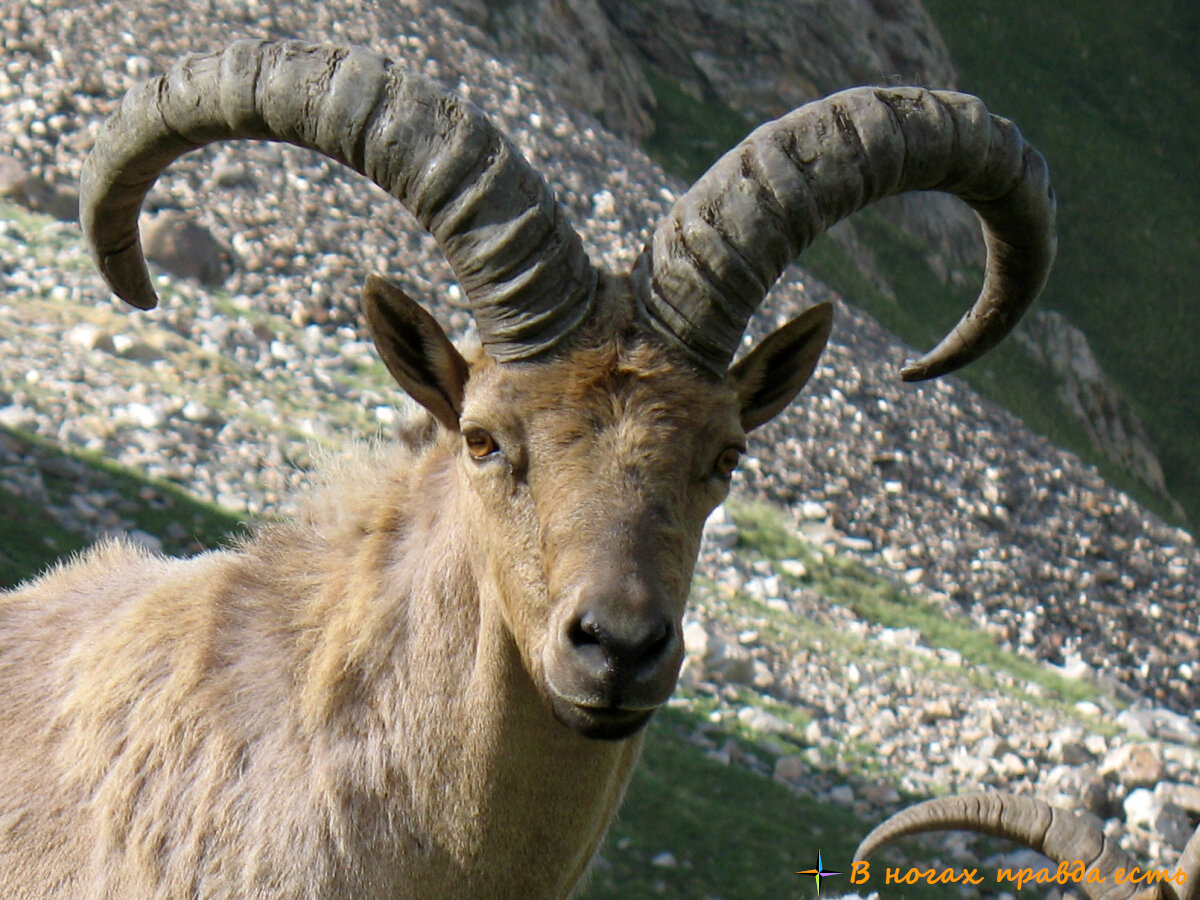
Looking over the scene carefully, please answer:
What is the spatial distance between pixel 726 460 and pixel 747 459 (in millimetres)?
18304

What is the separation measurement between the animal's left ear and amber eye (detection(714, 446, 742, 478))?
36 cm

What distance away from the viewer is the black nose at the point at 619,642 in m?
4.68

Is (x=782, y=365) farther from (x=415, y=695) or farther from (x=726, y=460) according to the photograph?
(x=415, y=695)

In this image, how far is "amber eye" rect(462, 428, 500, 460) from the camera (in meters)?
5.41

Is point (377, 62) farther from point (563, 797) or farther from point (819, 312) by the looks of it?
point (563, 797)

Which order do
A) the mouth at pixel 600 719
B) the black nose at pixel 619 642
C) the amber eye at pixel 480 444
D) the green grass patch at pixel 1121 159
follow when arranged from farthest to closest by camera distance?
1. the green grass patch at pixel 1121 159
2. the amber eye at pixel 480 444
3. the mouth at pixel 600 719
4. the black nose at pixel 619 642

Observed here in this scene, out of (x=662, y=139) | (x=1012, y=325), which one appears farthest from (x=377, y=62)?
(x=662, y=139)

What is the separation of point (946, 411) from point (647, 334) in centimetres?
2615

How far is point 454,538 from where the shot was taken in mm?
5633

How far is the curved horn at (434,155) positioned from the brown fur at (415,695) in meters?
0.22

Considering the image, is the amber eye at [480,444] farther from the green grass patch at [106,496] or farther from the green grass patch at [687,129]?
the green grass patch at [687,129]

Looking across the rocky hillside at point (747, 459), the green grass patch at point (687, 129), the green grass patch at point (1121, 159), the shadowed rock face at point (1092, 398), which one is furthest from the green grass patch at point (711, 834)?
the green grass patch at point (1121, 159)

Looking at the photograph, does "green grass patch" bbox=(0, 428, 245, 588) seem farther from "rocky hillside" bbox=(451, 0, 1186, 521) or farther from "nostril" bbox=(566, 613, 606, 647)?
"rocky hillside" bbox=(451, 0, 1186, 521)

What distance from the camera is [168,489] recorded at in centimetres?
1431
